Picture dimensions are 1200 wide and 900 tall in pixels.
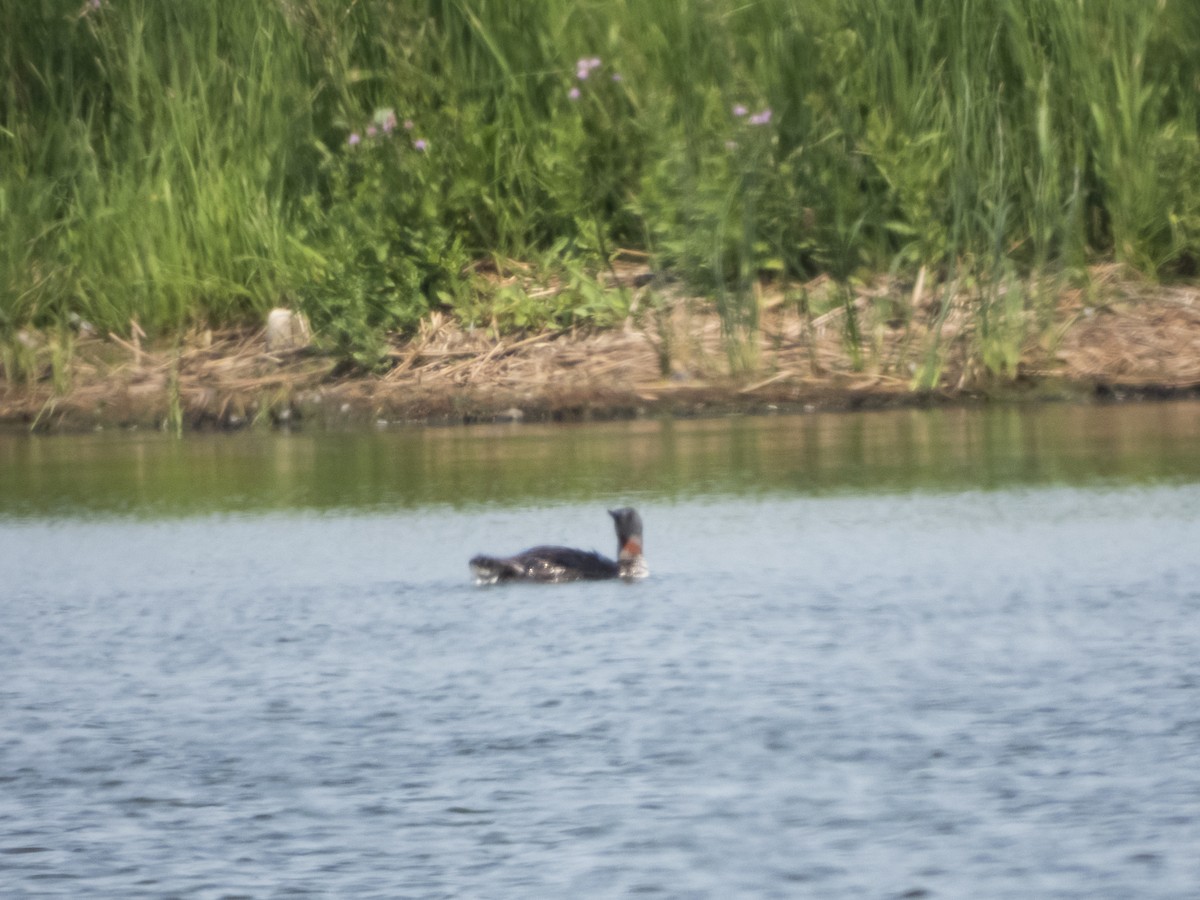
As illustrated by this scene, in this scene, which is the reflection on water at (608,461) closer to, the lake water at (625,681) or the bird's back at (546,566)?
the lake water at (625,681)

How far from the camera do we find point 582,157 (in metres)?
11.2

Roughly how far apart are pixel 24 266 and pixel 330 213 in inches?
66.1

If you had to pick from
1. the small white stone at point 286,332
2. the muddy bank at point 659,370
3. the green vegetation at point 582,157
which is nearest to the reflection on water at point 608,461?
the muddy bank at point 659,370

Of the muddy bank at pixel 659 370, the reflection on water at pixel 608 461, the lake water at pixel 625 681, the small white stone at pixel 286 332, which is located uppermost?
the small white stone at pixel 286 332

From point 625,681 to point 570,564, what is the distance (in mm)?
1369

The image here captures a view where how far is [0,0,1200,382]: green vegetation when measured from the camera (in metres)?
10.5

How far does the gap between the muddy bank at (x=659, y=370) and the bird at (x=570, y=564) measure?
405cm

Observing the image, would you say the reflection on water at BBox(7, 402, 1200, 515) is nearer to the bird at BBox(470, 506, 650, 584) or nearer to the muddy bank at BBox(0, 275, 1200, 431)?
the muddy bank at BBox(0, 275, 1200, 431)

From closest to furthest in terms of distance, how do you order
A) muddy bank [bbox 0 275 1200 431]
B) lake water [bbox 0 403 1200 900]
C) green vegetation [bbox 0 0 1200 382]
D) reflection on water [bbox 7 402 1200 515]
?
lake water [bbox 0 403 1200 900]
reflection on water [bbox 7 402 1200 515]
muddy bank [bbox 0 275 1200 431]
green vegetation [bbox 0 0 1200 382]

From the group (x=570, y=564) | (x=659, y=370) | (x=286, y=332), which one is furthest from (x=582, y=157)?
(x=570, y=564)

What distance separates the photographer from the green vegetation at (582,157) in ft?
34.3

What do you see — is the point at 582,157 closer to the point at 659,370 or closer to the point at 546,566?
the point at 659,370

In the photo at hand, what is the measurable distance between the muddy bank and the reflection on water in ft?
1.06

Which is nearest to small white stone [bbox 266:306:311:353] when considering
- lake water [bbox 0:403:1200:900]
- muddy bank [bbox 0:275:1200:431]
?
muddy bank [bbox 0:275:1200:431]
